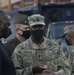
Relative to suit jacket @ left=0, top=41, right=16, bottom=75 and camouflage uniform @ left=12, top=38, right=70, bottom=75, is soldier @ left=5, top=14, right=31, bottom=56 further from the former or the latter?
suit jacket @ left=0, top=41, right=16, bottom=75

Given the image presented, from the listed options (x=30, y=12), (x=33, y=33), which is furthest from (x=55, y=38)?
(x=33, y=33)

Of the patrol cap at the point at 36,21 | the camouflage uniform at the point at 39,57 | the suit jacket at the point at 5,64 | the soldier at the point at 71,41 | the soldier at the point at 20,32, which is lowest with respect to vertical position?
the soldier at the point at 71,41

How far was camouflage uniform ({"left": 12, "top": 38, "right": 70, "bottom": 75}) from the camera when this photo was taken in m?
4.33

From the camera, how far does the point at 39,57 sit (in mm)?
4336

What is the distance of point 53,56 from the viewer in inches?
172

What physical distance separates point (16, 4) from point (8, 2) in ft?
3.99

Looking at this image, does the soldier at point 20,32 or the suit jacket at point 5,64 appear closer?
the suit jacket at point 5,64

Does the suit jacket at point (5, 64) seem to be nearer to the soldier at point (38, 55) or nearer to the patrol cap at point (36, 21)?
the soldier at point (38, 55)

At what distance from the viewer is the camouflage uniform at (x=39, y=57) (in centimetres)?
433

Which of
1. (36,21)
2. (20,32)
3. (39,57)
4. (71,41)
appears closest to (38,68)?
(39,57)

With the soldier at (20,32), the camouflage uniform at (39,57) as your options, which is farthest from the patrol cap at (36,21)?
the soldier at (20,32)

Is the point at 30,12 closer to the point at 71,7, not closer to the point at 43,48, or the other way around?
the point at 71,7

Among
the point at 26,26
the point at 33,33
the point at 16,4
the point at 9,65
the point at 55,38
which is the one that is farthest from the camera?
the point at 16,4

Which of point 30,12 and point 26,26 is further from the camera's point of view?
point 30,12
